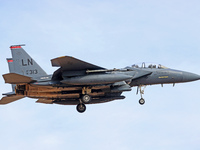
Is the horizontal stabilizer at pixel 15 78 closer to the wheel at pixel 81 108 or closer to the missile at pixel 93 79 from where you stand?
the missile at pixel 93 79

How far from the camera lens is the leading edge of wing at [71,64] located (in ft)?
68.3

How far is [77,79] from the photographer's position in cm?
2184

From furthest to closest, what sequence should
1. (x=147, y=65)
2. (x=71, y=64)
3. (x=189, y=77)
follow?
(x=189, y=77), (x=147, y=65), (x=71, y=64)

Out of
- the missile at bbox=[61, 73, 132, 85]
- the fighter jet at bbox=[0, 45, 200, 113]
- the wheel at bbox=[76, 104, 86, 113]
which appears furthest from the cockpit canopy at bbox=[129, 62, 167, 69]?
the wheel at bbox=[76, 104, 86, 113]

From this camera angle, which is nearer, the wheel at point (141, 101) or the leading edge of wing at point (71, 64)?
the leading edge of wing at point (71, 64)

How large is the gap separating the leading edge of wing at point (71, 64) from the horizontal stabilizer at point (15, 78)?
1.78 metres

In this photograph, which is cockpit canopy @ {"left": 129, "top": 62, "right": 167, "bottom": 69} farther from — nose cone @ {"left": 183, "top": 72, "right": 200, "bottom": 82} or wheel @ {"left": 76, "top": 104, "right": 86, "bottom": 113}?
wheel @ {"left": 76, "top": 104, "right": 86, "bottom": 113}

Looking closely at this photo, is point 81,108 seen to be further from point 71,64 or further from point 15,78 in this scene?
point 15,78

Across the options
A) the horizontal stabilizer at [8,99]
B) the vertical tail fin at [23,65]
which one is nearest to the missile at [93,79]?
the vertical tail fin at [23,65]

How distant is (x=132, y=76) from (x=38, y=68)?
17.4ft

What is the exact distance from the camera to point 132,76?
23.3 m

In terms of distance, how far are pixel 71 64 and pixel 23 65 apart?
11.3 ft

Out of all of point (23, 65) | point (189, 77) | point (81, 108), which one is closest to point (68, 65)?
point (23, 65)

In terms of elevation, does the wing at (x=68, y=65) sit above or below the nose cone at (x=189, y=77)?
above
